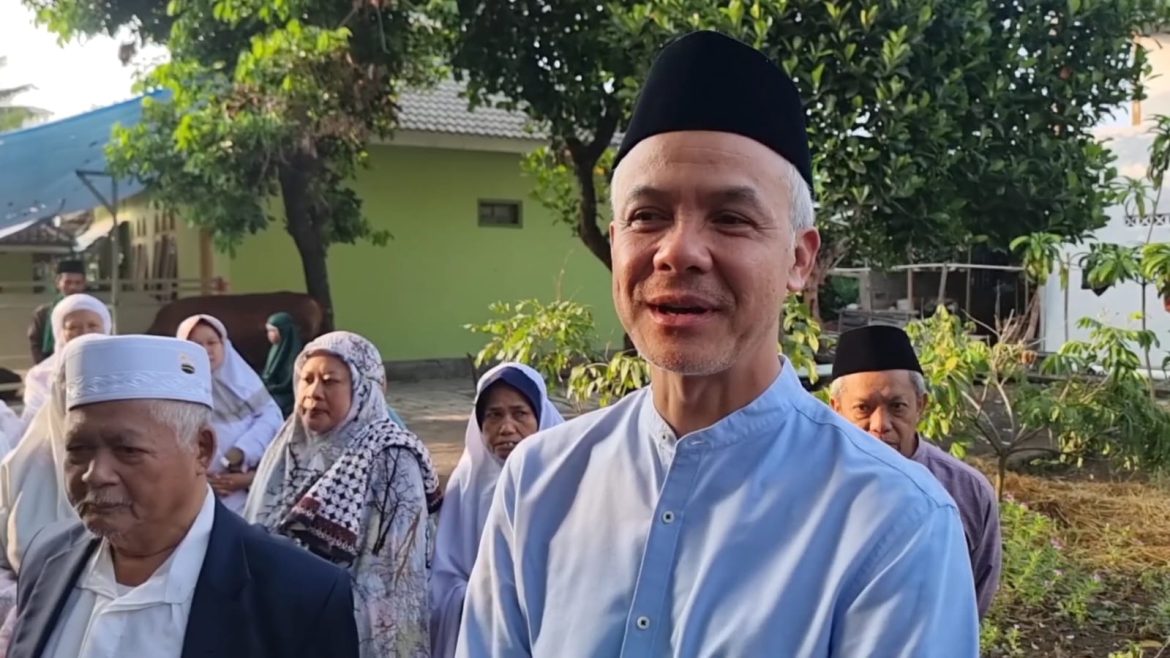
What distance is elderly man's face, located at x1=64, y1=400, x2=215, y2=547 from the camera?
204 centimetres

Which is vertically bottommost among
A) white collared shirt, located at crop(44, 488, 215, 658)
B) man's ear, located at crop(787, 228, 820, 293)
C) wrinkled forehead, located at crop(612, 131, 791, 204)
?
white collared shirt, located at crop(44, 488, 215, 658)

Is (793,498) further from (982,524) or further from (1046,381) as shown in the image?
(1046,381)

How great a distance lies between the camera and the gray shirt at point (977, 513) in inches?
118

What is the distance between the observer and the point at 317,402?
3.39 meters

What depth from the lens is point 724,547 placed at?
129 cm

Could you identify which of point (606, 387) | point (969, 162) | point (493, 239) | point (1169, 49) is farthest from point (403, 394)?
point (1169, 49)

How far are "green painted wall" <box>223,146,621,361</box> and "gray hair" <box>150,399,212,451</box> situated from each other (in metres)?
11.5

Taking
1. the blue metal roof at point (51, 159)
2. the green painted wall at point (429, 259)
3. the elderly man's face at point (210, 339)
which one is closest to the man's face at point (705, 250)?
the elderly man's face at point (210, 339)

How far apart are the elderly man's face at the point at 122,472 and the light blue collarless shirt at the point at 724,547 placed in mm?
896

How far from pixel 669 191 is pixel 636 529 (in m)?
0.47

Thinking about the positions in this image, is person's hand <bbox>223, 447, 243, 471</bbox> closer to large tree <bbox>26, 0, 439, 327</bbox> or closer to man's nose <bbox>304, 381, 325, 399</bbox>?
man's nose <bbox>304, 381, 325, 399</bbox>

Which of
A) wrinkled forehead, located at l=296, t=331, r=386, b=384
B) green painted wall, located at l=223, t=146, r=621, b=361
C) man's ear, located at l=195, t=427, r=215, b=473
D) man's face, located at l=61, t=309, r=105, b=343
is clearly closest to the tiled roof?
green painted wall, located at l=223, t=146, r=621, b=361

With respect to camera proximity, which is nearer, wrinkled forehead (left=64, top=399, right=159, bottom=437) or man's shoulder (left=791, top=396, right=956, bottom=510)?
man's shoulder (left=791, top=396, right=956, bottom=510)

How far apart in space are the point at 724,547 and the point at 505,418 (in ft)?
7.19
